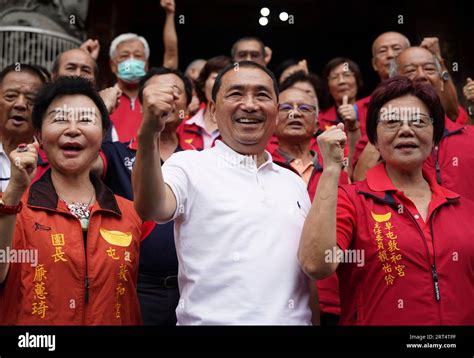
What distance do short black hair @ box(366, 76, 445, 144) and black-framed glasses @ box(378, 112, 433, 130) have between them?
49 mm

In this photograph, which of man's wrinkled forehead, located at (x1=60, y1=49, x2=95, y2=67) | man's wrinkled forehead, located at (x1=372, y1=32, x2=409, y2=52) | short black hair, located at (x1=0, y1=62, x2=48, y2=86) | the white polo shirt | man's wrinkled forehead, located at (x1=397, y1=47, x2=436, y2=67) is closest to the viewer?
the white polo shirt

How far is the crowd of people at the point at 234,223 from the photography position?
271 centimetres

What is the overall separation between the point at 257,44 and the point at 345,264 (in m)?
3.00

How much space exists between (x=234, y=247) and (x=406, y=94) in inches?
47.6

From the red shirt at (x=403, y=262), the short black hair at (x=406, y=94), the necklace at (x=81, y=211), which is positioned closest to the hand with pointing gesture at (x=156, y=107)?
the necklace at (x=81, y=211)

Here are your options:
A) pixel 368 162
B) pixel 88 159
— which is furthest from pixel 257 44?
pixel 88 159

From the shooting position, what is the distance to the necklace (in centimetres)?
307

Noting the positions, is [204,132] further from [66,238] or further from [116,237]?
[66,238]

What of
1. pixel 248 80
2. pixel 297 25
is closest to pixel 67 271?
pixel 248 80

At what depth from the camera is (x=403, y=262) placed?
2.96 meters

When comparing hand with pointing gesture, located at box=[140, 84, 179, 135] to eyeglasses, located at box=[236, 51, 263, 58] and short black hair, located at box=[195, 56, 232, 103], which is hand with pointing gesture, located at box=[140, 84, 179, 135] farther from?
eyeglasses, located at box=[236, 51, 263, 58]

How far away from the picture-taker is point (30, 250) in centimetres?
292

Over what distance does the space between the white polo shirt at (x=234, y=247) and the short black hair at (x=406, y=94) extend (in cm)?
76

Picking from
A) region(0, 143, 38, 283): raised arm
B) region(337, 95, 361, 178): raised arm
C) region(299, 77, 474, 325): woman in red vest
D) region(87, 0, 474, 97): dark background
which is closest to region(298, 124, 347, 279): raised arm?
region(299, 77, 474, 325): woman in red vest
